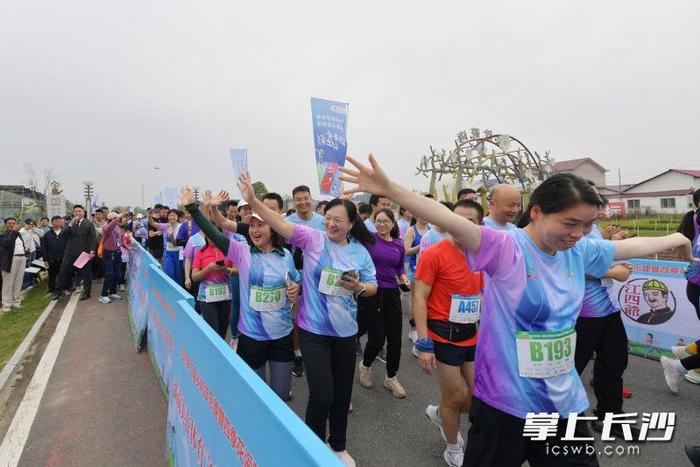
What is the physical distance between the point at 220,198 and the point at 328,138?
4.14 m

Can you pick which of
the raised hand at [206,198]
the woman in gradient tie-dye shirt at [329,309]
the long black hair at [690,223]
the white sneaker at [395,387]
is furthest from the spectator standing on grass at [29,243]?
the long black hair at [690,223]

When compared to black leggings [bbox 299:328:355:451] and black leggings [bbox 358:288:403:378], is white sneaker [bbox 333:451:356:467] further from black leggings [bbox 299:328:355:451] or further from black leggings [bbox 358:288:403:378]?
black leggings [bbox 358:288:403:378]

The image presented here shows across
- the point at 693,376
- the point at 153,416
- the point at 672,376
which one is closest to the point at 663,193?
the point at 693,376

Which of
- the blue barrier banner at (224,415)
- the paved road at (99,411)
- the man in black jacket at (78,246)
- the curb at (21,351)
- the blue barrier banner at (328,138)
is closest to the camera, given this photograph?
the blue barrier banner at (224,415)

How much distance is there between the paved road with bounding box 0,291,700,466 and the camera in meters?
3.12

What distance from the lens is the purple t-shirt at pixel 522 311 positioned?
167 centimetres

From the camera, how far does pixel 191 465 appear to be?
224 centimetres

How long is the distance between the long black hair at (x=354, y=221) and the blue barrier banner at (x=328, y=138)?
3760mm

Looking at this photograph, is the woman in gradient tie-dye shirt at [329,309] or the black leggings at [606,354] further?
the black leggings at [606,354]

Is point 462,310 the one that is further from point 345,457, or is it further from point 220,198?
point 220,198

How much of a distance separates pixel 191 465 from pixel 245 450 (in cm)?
103

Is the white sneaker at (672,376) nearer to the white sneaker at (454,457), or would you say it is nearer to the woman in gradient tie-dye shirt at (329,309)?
the white sneaker at (454,457)

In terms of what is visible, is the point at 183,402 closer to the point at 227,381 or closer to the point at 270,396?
the point at 227,381

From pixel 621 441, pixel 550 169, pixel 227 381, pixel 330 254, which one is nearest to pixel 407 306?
pixel 621 441
